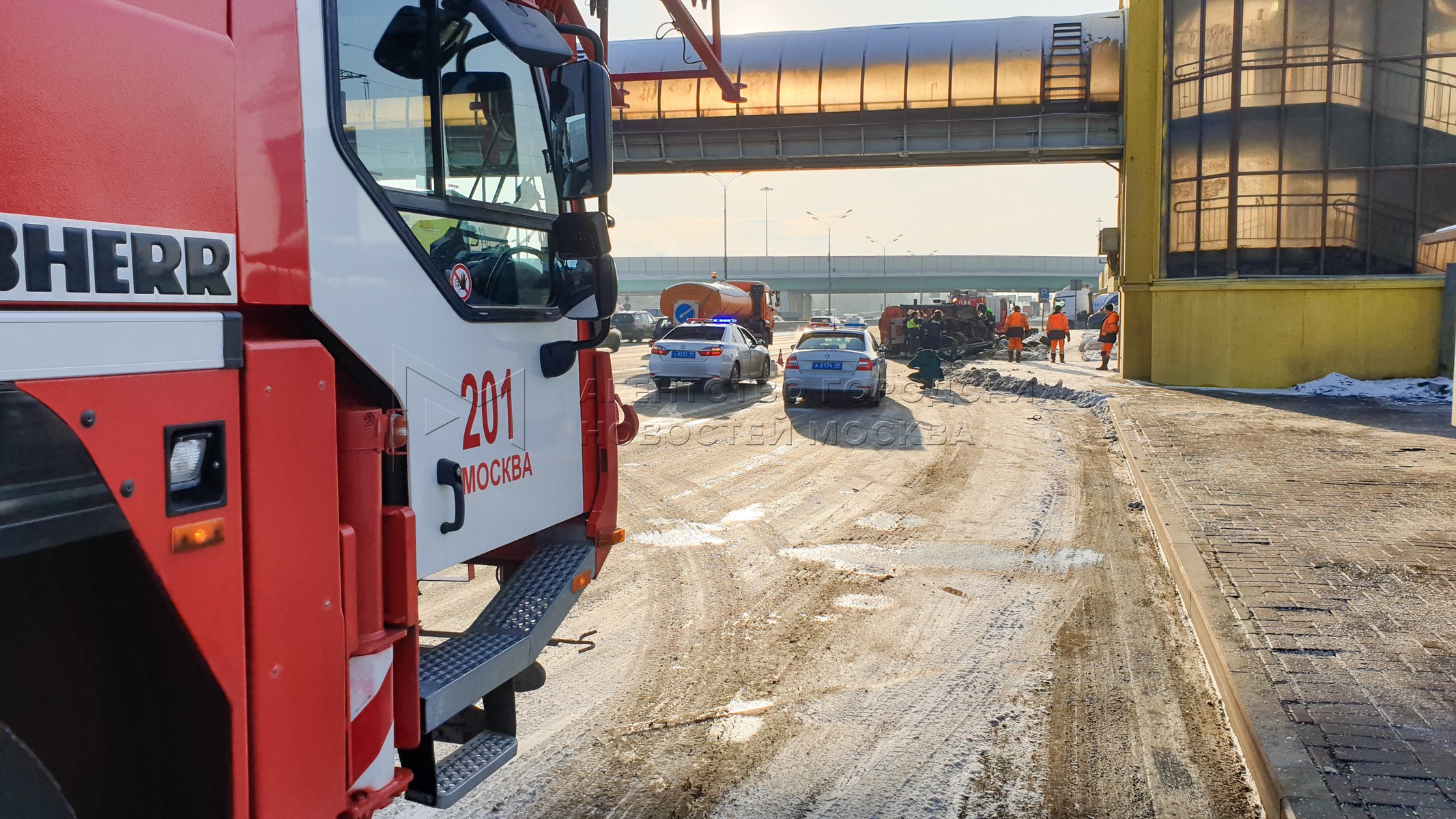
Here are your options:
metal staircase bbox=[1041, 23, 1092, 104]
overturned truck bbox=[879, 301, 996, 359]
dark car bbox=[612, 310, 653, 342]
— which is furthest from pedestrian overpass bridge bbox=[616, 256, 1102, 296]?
metal staircase bbox=[1041, 23, 1092, 104]

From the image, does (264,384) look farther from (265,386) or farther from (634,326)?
(634,326)

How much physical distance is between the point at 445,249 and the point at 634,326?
4446 centimetres

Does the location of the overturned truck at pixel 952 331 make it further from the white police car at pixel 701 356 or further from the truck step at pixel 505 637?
the truck step at pixel 505 637

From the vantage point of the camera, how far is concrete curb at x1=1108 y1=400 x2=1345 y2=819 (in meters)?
3.96

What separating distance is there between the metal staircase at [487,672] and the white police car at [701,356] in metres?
16.7

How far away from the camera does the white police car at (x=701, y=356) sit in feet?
69.1

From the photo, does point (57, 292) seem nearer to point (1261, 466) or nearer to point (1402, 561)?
point (1402, 561)

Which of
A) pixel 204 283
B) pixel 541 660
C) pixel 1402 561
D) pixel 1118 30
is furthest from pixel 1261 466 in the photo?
pixel 1118 30

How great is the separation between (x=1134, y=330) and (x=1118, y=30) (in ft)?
27.6

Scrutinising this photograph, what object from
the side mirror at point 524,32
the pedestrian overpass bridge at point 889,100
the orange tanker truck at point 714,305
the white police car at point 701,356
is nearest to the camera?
the side mirror at point 524,32

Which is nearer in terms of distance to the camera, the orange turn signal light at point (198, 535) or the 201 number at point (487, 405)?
the orange turn signal light at point (198, 535)

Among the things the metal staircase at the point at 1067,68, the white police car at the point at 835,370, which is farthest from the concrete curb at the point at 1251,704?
the metal staircase at the point at 1067,68

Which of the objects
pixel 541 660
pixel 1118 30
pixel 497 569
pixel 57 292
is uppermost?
pixel 1118 30

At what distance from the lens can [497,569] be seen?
15.0ft
